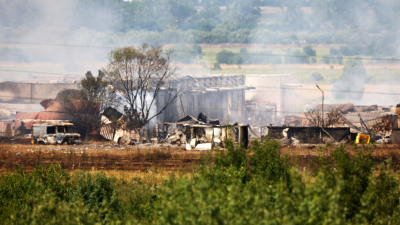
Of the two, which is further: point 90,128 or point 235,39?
point 235,39

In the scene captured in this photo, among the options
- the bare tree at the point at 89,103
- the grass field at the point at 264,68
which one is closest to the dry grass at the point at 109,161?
the bare tree at the point at 89,103

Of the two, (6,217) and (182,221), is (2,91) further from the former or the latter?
(182,221)

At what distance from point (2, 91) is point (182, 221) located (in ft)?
265

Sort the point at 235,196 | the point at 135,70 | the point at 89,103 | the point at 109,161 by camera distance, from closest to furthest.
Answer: the point at 235,196, the point at 109,161, the point at 89,103, the point at 135,70

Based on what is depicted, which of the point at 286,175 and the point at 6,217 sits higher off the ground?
the point at 286,175

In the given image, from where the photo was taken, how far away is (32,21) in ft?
477

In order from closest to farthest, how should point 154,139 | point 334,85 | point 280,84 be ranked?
point 154,139 < point 280,84 < point 334,85

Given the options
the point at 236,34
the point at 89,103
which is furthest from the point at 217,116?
the point at 236,34

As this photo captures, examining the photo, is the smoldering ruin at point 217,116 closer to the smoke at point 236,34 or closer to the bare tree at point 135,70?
the bare tree at point 135,70

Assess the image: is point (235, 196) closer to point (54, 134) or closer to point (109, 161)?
point (109, 161)

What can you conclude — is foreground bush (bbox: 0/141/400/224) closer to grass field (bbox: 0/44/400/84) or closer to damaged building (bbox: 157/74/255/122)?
damaged building (bbox: 157/74/255/122)

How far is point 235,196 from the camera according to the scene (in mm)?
8320

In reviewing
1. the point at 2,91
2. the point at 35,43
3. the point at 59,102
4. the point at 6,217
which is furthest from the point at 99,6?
the point at 6,217

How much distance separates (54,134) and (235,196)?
1444 inches
